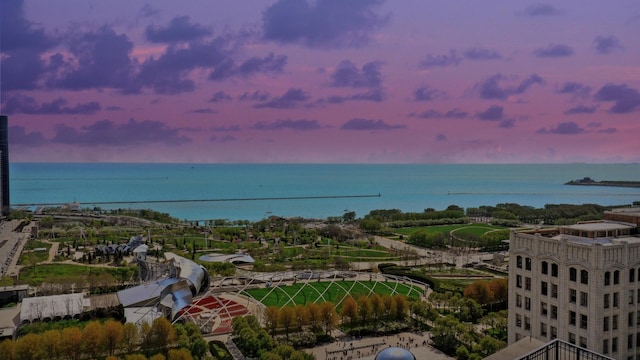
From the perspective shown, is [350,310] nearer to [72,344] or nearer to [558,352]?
[72,344]

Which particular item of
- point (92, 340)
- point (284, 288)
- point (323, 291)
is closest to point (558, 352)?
point (92, 340)

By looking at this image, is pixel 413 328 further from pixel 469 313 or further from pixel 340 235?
pixel 340 235

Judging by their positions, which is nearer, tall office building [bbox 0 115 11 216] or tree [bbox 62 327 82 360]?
tree [bbox 62 327 82 360]

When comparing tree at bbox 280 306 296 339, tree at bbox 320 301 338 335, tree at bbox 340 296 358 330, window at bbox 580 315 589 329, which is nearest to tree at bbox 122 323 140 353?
tree at bbox 280 306 296 339

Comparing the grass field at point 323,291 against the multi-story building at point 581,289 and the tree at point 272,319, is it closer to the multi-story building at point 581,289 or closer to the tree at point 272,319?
the tree at point 272,319

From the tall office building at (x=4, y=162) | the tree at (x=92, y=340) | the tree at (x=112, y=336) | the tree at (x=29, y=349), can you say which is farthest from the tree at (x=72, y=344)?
the tall office building at (x=4, y=162)

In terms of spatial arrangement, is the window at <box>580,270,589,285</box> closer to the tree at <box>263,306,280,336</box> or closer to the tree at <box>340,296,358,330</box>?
the tree at <box>340,296,358,330</box>

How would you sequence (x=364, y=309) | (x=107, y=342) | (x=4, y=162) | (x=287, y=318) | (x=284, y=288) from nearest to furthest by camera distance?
(x=107, y=342) → (x=287, y=318) → (x=364, y=309) → (x=284, y=288) → (x=4, y=162)
